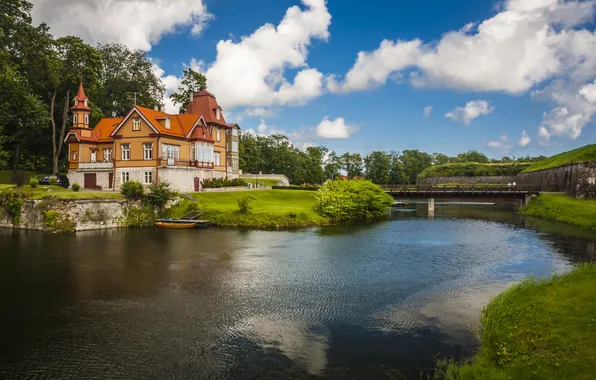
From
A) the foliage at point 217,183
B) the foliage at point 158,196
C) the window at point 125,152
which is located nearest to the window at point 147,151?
the window at point 125,152

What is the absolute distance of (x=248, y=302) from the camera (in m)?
18.2

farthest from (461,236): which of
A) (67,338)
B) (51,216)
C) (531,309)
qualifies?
(51,216)

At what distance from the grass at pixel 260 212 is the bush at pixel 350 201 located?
5.91ft

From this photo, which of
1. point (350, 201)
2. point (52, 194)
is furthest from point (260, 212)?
point (52, 194)

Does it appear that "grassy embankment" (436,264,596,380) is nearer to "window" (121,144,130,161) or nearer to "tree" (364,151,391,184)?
"window" (121,144,130,161)

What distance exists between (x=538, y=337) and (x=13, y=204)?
4751 centimetres

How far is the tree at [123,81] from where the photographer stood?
71.7 m

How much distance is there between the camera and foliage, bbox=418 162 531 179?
115 meters

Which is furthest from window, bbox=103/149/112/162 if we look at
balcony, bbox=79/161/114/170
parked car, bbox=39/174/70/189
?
parked car, bbox=39/174/70/189

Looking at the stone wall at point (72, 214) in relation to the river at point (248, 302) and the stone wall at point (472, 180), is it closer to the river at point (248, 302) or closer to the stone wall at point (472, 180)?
the river at point (248, 302)

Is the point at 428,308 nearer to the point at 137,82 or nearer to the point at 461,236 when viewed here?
the point at 461,236

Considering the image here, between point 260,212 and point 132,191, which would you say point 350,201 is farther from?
point 132,191

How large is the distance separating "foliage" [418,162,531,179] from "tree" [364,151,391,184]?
13.2m

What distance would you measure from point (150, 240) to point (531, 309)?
97.9ft
